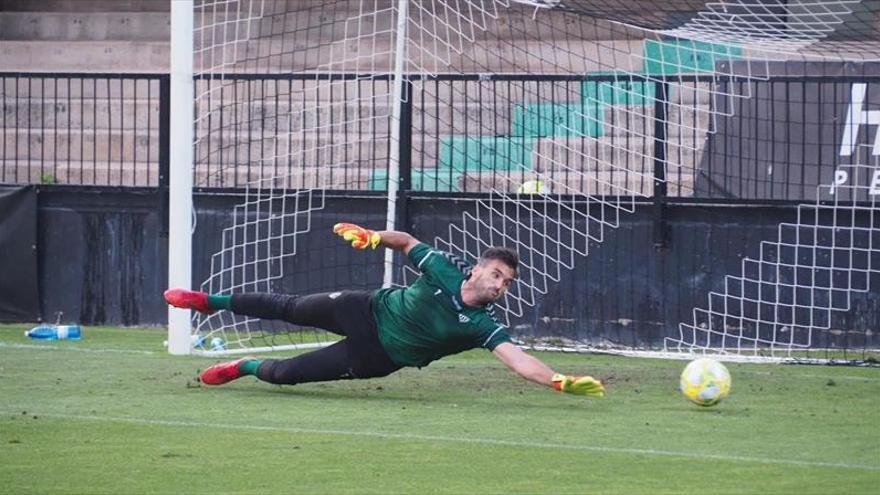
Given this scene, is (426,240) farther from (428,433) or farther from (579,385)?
(428,433)

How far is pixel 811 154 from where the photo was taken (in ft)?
50.7

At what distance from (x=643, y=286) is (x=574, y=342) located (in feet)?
2.78

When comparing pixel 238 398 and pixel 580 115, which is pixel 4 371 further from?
pixel 580 115

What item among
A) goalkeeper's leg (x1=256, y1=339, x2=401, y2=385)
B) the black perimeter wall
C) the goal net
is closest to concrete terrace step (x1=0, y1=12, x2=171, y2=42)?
the goal net

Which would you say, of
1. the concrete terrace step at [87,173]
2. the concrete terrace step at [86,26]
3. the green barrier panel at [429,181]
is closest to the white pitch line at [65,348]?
the green barrier panel at [429,181]

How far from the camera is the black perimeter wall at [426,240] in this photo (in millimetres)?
15117

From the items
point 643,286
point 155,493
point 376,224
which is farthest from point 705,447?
point 376,224

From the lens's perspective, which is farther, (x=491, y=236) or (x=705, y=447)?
(x=491, y=236)

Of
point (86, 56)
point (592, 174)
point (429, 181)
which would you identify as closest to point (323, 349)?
point (592, 174)

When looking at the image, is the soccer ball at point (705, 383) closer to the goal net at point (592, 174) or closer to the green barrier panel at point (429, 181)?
the goal net at point (592, 174)

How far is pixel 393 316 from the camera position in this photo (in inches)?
424

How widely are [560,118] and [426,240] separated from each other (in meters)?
1.77

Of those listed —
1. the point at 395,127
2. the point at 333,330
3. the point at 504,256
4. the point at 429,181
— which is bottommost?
the point at 333,330

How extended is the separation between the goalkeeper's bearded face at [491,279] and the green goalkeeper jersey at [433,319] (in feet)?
0.45
